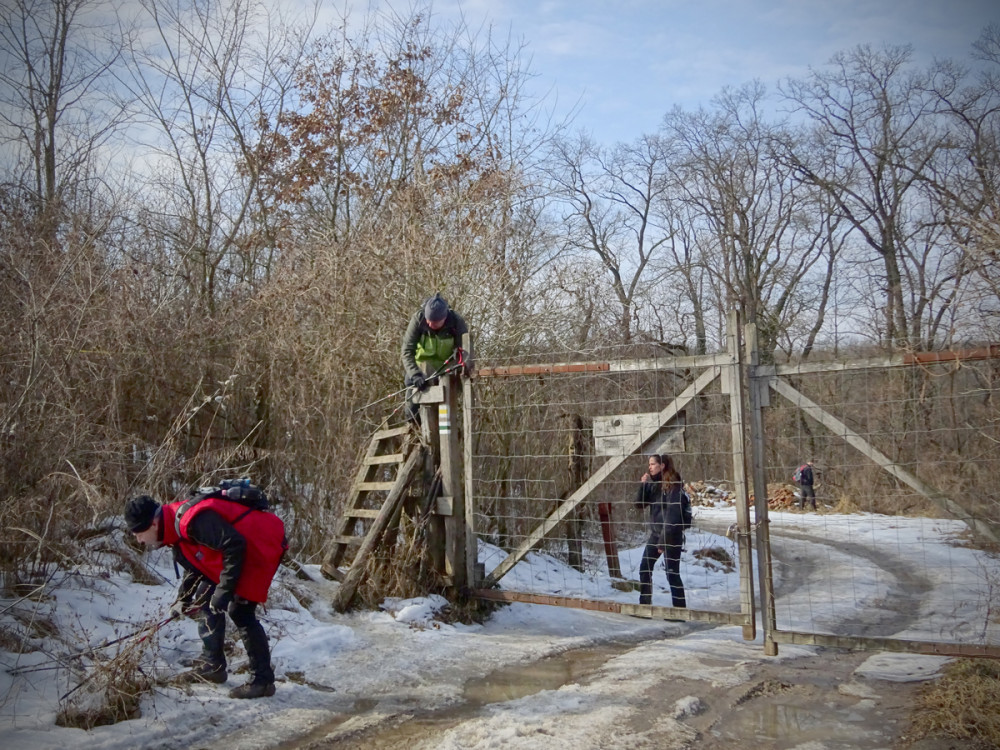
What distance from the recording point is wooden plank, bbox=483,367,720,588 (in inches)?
262

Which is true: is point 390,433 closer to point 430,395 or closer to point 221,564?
point 430,395

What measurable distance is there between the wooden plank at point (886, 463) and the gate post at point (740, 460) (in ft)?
0.93

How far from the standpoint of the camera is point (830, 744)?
4.84 metres

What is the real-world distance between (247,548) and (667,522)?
449cm

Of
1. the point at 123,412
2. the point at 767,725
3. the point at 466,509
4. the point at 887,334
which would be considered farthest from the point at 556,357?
the point at 887,334

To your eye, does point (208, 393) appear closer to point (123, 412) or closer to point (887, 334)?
point (123, 412)

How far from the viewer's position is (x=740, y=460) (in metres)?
6.48

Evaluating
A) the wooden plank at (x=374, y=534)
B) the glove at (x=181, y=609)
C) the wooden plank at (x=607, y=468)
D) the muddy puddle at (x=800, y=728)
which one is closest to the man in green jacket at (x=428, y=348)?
the wooden plank at (x=374, y=534)

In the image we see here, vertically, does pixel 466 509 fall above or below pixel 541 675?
above

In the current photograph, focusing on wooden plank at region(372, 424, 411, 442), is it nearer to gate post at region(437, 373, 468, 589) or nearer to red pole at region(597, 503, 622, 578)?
gate post at region(437, 373, 468, 589)

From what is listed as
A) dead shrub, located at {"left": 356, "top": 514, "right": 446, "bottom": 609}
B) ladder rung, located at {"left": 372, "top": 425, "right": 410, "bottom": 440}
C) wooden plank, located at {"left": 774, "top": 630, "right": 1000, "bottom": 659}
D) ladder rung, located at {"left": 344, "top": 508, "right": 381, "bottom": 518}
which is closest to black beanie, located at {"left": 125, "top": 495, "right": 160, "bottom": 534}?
dead shrub, located at {"left": 356, "top": 514, "right": 446, "bottom": 609}

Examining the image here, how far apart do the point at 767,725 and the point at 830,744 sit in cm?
43

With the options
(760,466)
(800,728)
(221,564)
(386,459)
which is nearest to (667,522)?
(760,466)

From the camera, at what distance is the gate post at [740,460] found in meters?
6.43
